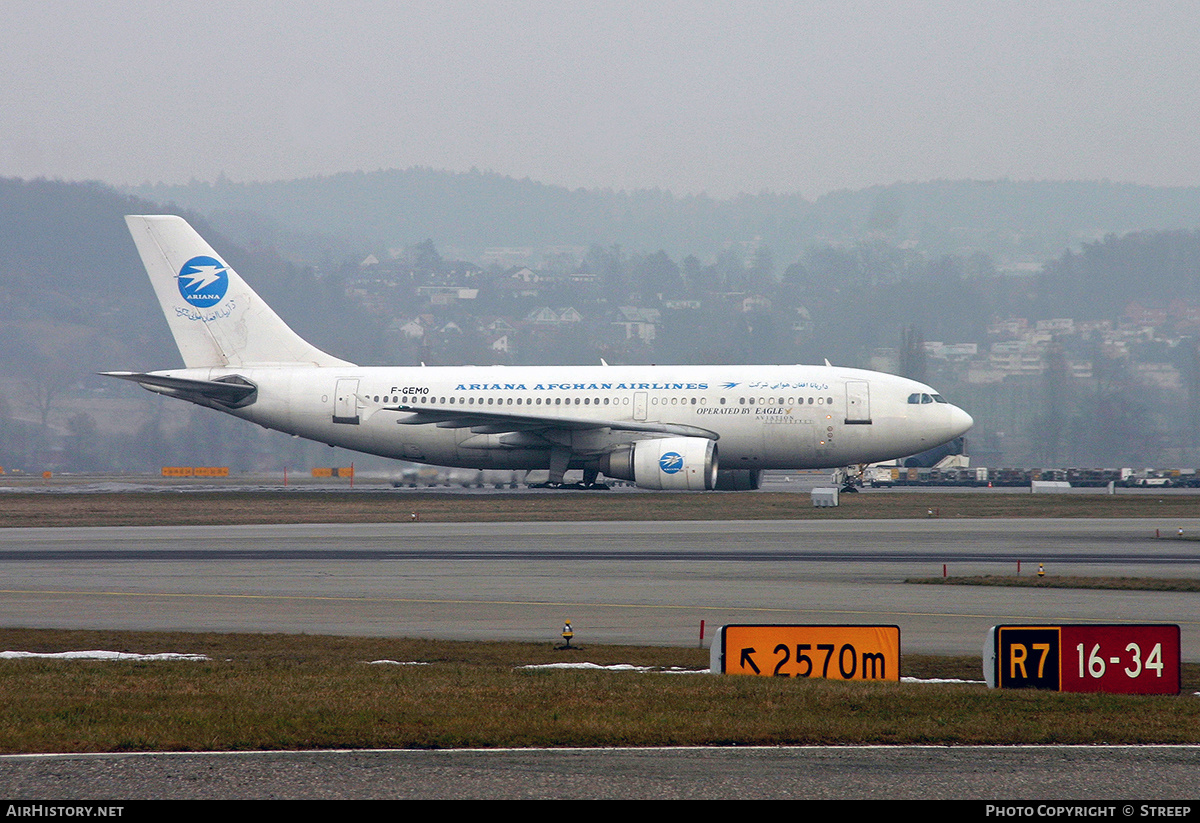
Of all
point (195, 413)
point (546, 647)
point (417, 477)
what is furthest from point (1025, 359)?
point (546, 647)

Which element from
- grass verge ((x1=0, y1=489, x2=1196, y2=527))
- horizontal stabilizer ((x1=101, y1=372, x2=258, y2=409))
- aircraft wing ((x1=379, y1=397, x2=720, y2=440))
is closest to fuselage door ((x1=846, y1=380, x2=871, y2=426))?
grass verge ((x1=0, y1=489, x2=1196, y2=527))

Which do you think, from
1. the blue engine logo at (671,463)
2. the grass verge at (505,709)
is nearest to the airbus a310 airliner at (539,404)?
the blue engine logo at (671,463)

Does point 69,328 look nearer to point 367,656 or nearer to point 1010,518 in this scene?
point 1010,518

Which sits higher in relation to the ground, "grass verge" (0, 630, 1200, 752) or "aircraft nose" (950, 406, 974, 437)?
"aircraft nose" (950, 406, 974, 437)

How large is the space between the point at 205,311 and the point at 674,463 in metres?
21.5

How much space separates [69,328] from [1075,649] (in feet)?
653

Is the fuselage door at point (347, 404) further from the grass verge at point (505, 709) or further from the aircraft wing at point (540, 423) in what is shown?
the grass verge at point (505, 709)

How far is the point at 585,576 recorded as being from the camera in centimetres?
2409

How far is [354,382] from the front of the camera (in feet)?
167

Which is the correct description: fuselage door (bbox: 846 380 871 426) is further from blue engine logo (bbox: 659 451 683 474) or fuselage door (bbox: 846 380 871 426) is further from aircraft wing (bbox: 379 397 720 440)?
blue engine logo (bbox: 659 451 683 474)

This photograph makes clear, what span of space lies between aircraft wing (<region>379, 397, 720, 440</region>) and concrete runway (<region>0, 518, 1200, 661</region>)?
1051cm

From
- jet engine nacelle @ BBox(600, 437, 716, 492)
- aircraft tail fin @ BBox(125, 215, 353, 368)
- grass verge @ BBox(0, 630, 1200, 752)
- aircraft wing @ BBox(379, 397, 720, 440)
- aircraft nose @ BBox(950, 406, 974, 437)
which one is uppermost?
aircraft tail fin @ BBox(125, 215, 353, 368)

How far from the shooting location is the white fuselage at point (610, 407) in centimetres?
4684

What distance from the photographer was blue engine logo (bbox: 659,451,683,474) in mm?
45219
